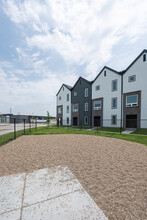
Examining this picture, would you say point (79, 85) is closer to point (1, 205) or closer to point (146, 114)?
point (146, 114)

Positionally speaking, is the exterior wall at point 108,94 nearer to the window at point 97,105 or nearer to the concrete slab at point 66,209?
the window at point 97,105

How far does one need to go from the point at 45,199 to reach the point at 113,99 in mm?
20374

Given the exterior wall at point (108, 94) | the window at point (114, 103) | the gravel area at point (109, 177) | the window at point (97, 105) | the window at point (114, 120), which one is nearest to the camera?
the gravel area at point (109, 177)

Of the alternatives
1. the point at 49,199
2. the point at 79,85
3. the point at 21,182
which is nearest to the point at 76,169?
the point at 49,199

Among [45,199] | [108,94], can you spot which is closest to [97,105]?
[108,94]

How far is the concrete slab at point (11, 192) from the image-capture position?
7.34 feet

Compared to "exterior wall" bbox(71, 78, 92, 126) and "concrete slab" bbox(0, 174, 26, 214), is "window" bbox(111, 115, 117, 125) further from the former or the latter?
"concrete slab" bbox(0, 174, 26, 214)

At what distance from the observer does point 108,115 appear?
68.2 ft

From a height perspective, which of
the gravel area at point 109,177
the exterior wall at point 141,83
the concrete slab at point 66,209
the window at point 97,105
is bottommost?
the gravel area at point 109,177

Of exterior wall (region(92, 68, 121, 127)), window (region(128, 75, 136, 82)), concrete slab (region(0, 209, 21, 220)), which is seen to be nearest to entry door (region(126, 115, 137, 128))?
exterior wall (region(92, 68, 121, 127))

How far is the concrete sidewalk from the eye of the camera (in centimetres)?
202

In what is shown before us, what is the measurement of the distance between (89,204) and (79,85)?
2644 centimetres

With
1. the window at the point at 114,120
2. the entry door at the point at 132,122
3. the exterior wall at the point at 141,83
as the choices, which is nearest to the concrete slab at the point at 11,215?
the exterior wall at the point at 141,83

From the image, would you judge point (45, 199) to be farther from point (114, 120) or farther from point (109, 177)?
point (114, 120)
